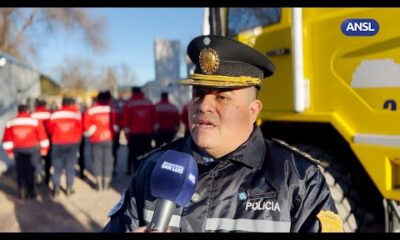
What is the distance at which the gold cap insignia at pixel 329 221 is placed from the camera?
1.27 metres

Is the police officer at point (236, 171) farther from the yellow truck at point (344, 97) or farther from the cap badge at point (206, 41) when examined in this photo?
the yellow truck at point (344, 97)

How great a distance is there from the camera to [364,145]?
7.66 ft

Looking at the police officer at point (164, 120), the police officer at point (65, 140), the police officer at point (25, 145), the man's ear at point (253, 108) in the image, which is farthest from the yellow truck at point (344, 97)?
the police officer at point (164, 120)

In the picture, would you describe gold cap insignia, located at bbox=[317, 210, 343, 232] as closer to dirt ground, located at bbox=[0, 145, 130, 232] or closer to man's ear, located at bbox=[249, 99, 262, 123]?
man's ear, located at bbox=[249, 99, 262, 123]

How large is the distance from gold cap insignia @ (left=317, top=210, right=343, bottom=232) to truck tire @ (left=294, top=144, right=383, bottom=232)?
1.26 metres

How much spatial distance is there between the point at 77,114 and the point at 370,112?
474cm

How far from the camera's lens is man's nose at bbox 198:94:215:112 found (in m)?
1.42

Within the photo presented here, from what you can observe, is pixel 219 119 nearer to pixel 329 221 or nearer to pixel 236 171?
pixel 236 171

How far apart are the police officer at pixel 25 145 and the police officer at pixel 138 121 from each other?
1419 millimetres

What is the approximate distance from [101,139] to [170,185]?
5.30m

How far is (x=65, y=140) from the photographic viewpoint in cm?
582
